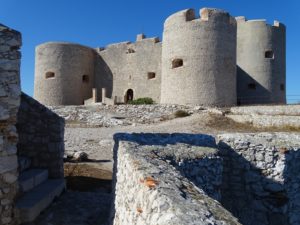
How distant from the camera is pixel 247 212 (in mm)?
5930

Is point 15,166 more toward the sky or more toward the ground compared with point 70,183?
more toward the sky

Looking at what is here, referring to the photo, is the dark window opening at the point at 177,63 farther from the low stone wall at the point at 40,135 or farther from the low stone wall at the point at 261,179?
the low stone wall at the point at 261,179

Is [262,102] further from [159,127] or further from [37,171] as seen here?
[37,171]

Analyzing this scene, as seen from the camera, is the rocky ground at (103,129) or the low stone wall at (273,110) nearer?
the rocky ground at (103,129)

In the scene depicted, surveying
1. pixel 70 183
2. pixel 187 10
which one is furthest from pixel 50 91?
pixel 70 183

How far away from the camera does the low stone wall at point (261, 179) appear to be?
584 cm

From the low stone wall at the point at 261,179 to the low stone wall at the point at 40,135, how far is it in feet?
10.1

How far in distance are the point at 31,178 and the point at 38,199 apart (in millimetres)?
570

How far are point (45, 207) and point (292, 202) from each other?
4.07m

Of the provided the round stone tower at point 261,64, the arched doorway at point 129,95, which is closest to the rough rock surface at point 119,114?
the arched doorway at point 129,95

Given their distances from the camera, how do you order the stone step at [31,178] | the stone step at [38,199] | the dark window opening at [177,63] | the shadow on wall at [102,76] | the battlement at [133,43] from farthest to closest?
the shadow on wall at [102,76] → the battlement at [133,43] → the dark window opening at [177,63] → the stone step at [31,178] → the stone step at [38,199]

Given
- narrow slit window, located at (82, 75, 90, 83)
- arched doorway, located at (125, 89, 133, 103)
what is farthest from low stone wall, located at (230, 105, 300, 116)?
narrow slit window, located at (82, 75, 90, 83)

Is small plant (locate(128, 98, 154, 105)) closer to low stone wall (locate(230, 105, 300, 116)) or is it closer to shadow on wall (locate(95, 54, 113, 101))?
shadow on wall (locate(95, 54, 113, 101))

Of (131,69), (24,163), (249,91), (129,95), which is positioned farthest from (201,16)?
(24,163)
